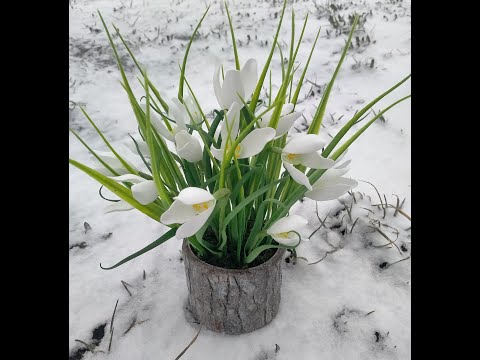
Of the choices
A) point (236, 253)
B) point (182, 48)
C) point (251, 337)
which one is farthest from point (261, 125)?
point (182, 48)

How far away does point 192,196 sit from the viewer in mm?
777

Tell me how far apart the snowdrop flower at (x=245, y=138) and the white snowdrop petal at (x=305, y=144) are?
6 cm

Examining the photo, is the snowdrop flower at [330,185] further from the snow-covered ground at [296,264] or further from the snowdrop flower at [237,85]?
the snow-covered ground at [296,264]

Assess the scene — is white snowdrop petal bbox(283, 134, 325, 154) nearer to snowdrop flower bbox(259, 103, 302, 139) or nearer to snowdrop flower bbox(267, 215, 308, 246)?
snowdrop flower bbox(259, 103, 302, 139)

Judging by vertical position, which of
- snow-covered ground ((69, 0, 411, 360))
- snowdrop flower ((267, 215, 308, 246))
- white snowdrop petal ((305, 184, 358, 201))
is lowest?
snow-covered ground ((69, 0, 411, 360))

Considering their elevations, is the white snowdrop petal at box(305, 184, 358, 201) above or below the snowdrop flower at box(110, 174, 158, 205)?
below

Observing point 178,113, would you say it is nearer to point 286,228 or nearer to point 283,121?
point 283,121

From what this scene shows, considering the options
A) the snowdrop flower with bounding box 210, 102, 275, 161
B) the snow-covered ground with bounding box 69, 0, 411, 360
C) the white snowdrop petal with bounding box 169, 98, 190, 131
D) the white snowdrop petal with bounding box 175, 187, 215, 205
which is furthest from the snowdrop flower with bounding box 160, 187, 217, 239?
the snow-covered ground with bounding box 69, 0, 411, 360

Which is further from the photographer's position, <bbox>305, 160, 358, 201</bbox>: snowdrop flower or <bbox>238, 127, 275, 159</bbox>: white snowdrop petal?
<bbox>305, 160, 358, 201</bbox>: snowdrop flower

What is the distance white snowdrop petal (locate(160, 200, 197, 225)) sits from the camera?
0.80 m

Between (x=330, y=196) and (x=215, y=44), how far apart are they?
223 cm

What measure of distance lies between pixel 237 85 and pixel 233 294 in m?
0.51

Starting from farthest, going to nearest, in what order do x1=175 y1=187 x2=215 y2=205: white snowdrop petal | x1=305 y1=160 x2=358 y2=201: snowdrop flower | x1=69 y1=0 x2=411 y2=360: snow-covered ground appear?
x1=69 y1=0 x2=411 y2=360: snow-covered ground, x1=305 y1=160 x2=358 y2=201: snowdrop flower, x1=175 y1=187 x2=215 y2=205: white snowdrop petal

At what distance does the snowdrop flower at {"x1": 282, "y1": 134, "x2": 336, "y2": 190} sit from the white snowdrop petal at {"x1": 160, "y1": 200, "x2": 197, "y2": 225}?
210 millimetres
